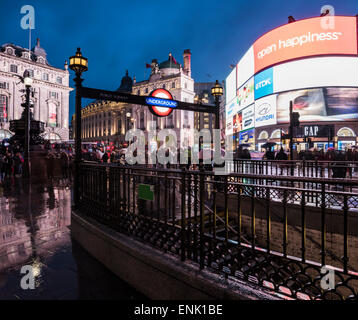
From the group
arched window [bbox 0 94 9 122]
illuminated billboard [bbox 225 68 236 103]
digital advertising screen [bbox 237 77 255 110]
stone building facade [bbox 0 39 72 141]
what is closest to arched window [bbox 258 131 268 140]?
digital advertising screen [bbox 237 77 255 110]

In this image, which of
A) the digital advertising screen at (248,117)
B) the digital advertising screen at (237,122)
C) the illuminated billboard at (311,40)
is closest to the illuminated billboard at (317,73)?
the illuminated billboard at (311,40)

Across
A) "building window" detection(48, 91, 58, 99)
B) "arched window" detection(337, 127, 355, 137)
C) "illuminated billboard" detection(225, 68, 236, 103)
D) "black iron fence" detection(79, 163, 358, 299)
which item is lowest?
"black iron fence" detection(79, 163, 358, 299)

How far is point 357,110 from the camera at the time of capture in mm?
30078

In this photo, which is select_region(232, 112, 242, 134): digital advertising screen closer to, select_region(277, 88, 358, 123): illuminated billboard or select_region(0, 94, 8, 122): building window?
select_region(277, 88, 358, 123): illuminated billboard

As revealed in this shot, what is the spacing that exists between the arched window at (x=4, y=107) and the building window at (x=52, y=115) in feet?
33.6

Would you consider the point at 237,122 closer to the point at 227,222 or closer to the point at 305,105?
the point at 305,105

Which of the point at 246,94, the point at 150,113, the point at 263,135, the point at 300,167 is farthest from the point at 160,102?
the point at 150,113

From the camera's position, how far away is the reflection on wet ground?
295 cm

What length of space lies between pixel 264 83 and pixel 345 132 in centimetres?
1321

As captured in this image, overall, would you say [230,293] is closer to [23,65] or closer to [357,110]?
[357,110]

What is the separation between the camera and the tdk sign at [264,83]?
3484 cm

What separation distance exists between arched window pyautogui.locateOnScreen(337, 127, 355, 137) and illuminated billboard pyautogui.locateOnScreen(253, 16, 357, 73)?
9.80m

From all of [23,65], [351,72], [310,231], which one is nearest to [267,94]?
[351,72]

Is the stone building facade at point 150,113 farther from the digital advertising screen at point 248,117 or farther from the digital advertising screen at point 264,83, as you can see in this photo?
the digital advertising screen at point 264,83
